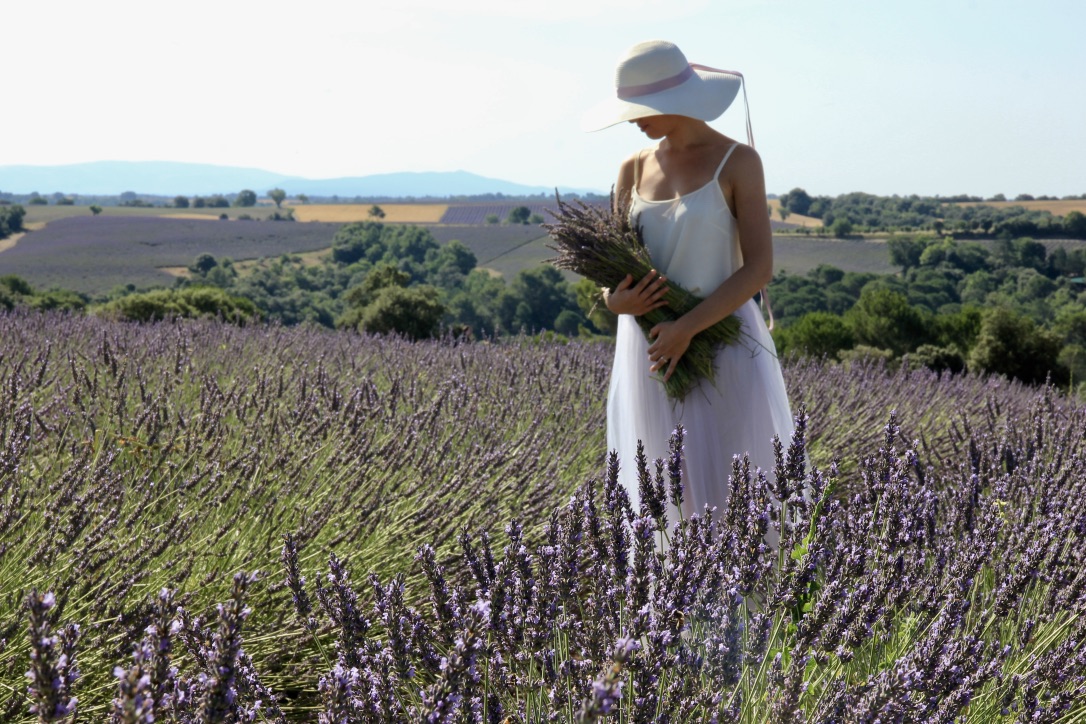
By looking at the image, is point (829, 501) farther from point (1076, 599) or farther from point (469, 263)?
point (469, 263)

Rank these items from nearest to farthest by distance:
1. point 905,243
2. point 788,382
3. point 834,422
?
point 834,422, point 788,382, point 905,243

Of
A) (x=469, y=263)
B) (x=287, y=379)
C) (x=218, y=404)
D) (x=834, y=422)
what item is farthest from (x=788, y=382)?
(x=469, y=263)

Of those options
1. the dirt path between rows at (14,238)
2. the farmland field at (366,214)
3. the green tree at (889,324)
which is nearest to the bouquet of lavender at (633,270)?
the green tree at (889,324)

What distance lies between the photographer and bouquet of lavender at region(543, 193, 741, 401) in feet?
7.91

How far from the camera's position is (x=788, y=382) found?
495 centimetres

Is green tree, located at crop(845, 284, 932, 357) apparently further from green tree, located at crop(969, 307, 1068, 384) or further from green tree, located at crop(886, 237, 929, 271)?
green tree, located at crop(886, 237, 929, 271)

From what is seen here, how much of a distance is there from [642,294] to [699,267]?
0.55 feet

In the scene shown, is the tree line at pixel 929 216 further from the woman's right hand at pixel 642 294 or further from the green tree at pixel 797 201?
the woman's right hand at pixel 642 294

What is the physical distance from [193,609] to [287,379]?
2.05 metres

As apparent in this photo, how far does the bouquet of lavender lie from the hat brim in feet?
0.85

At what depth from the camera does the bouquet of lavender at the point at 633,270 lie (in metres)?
2.41

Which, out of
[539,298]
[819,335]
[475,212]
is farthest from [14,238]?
[819,335]

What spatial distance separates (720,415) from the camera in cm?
244

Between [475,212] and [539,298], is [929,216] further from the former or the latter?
[539,298]
